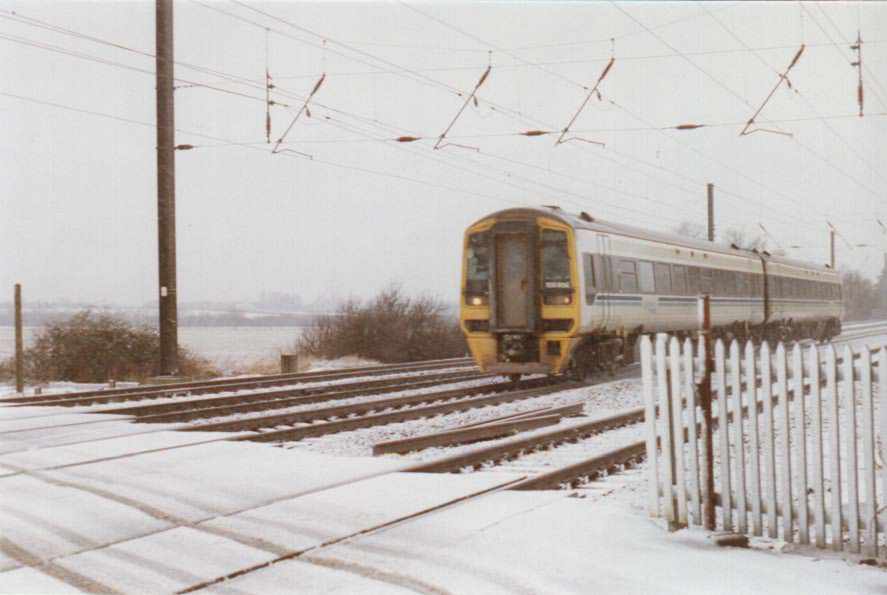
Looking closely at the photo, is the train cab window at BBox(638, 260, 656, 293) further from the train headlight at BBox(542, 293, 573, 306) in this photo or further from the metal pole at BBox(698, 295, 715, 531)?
the metal pole at BBox(698, 295, 715, 531)

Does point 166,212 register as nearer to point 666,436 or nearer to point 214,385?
point 214,385

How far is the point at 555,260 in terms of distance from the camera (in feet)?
50.5

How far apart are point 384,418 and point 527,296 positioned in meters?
5.22

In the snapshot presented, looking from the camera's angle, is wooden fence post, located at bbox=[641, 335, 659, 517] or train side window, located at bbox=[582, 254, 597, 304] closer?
wooden fence post, located at bbox=[641, 335, 659, 517]

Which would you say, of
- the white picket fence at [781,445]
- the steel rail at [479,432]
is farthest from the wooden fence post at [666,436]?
the steel rail at [479,432]

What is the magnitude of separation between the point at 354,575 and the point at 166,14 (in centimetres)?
1669

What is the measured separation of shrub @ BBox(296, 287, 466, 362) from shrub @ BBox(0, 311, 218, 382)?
351 inches

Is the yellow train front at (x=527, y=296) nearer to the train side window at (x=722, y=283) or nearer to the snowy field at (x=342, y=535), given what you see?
the snowy field at (x=342, y=535)

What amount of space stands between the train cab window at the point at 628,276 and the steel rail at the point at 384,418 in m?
3.25

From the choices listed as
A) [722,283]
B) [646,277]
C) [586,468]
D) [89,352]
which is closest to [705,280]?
[722,283]

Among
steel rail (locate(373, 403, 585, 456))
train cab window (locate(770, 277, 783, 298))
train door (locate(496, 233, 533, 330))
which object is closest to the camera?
steel rail (locate(373, 403, 585, 456))

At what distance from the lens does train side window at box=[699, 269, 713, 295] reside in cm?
2122

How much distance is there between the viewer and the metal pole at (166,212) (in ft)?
58.1

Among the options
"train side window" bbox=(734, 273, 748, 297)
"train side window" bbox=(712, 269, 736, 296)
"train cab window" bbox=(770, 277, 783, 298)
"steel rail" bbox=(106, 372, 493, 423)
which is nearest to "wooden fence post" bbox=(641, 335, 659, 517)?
"steel rail" bbox=(106, 372, 493, 423)
